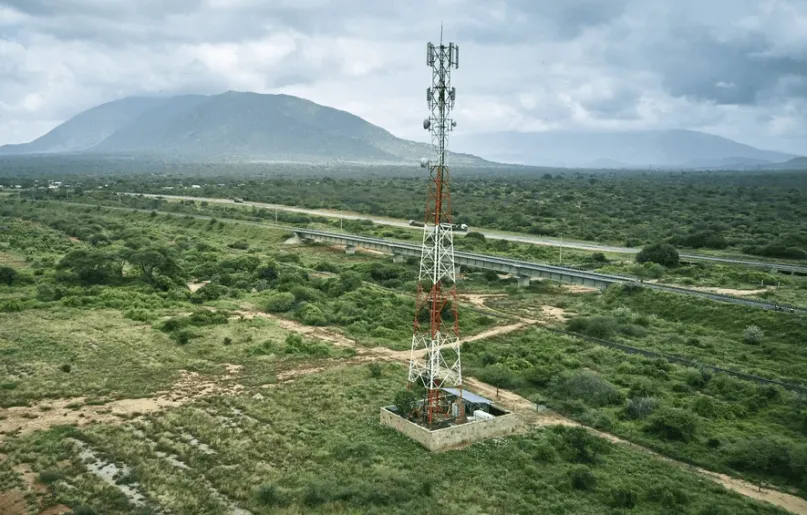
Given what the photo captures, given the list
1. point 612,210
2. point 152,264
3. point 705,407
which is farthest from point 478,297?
point 612,210

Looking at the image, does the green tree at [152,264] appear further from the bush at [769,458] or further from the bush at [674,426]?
the bush at [769,458]

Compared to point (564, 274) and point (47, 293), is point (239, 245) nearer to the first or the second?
point (47, 293)

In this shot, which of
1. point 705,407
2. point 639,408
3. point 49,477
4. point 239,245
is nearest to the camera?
point 49,477

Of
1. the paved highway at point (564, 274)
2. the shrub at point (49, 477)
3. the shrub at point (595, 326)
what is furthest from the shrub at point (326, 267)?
the shrub at point (49, 477)

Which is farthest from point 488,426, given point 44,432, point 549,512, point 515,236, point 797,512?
point 515,236

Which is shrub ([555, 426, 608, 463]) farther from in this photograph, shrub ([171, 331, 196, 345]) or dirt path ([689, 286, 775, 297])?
dirt path ([689, 286, 775, 297])

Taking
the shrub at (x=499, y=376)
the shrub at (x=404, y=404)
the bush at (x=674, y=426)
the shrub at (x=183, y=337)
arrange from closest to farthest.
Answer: the shrub at (x=404, y=404) → the bush at (x=674, y=426) → the shrub at (x=499, y=376) → the shrub at (x=183, y=337)

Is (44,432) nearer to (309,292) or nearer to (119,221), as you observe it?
(309,292)
